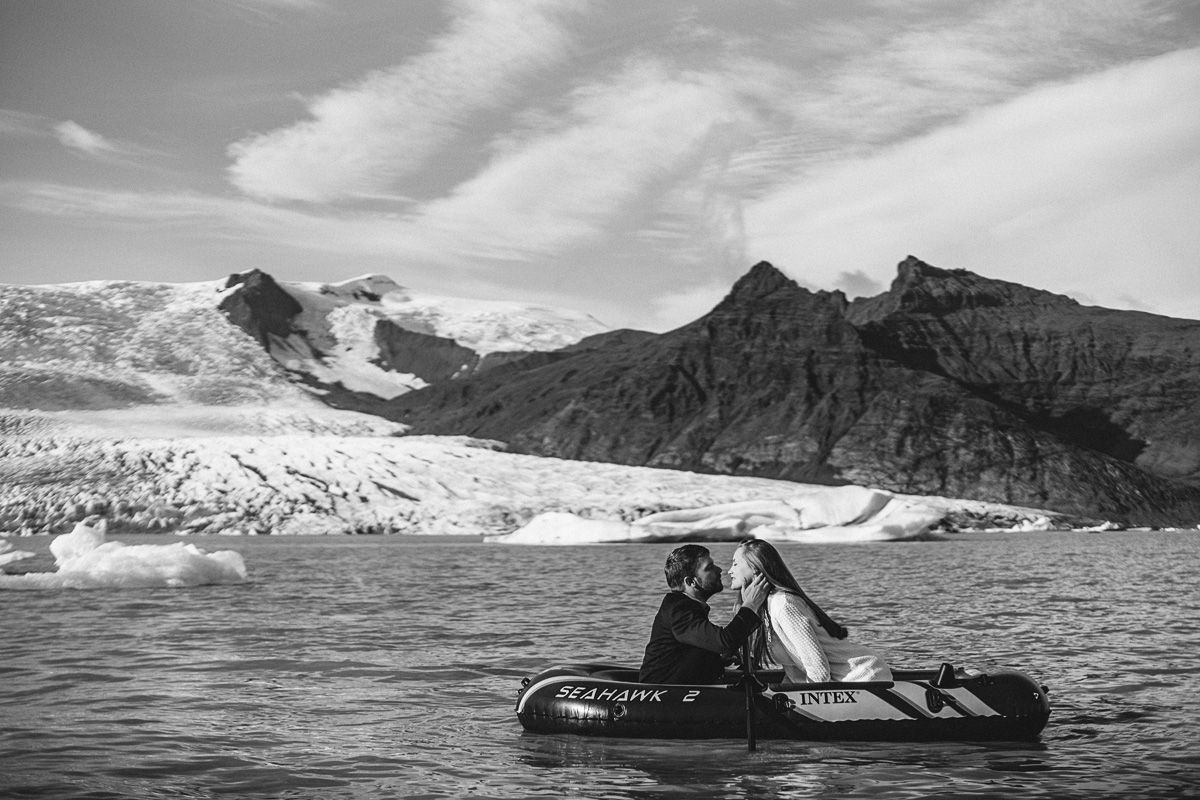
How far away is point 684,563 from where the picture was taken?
38.4 feet

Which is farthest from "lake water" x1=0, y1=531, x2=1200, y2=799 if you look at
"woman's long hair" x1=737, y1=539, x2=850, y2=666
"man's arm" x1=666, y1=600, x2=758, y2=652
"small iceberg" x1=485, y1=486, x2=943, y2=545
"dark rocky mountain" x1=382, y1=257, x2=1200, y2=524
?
"dark rocky mountain" x1=382, y1=257, x2=1200, y2=524

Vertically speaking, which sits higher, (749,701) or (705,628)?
(705,628)

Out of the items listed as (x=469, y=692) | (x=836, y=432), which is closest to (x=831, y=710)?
(x=469, y=692)

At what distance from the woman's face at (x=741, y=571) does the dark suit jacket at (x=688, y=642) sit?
27cm

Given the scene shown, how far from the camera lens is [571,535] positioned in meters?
74.2

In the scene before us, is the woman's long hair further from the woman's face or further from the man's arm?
the man's arm

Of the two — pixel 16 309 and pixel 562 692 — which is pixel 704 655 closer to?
→ pixel 562 692

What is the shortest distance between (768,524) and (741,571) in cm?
6765

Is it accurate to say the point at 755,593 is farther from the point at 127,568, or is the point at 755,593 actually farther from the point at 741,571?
the point at 127,568

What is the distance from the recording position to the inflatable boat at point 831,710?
1221cm

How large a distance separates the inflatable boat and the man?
26 cm

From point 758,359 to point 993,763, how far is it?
604ft

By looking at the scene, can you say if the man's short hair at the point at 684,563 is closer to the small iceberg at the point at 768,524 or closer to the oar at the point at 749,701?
the oar at the point at 749,701

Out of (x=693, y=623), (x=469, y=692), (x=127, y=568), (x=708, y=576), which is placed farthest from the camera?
(x=127, y=568)
